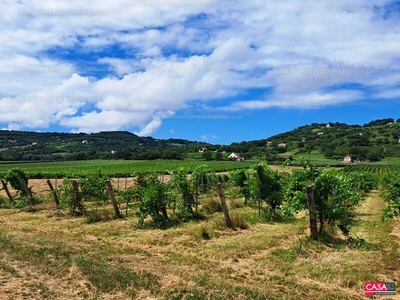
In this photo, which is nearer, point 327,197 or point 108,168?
point 327,197

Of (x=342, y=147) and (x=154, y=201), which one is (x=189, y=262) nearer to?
(x=154, y=201)

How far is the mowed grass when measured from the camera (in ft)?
23.1

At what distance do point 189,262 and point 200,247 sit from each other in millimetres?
1801

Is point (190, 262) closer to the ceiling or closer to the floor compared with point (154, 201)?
closer to the floor

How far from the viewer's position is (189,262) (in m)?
9.11

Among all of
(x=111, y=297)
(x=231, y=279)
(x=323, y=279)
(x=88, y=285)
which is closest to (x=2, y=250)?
(x=88, y=285)

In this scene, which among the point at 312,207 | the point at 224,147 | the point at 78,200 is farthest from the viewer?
the point at 224,147

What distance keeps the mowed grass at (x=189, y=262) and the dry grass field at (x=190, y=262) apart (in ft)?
0.07

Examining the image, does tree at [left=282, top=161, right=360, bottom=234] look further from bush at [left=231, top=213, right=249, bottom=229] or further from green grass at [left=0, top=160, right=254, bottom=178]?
green grass at [left=0, top=160, right=254, bottom=178]

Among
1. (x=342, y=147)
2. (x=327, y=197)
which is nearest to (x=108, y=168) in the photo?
(x=327, y=197)

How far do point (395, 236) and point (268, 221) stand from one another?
5.01 meters

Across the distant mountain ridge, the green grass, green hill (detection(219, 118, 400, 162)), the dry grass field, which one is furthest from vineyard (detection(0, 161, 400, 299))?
green hill (detection(219, 118, 400, 162))

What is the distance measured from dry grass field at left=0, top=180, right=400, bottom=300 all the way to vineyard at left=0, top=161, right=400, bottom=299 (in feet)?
0.09

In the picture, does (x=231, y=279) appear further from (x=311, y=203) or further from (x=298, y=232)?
(x=298, y=232)
